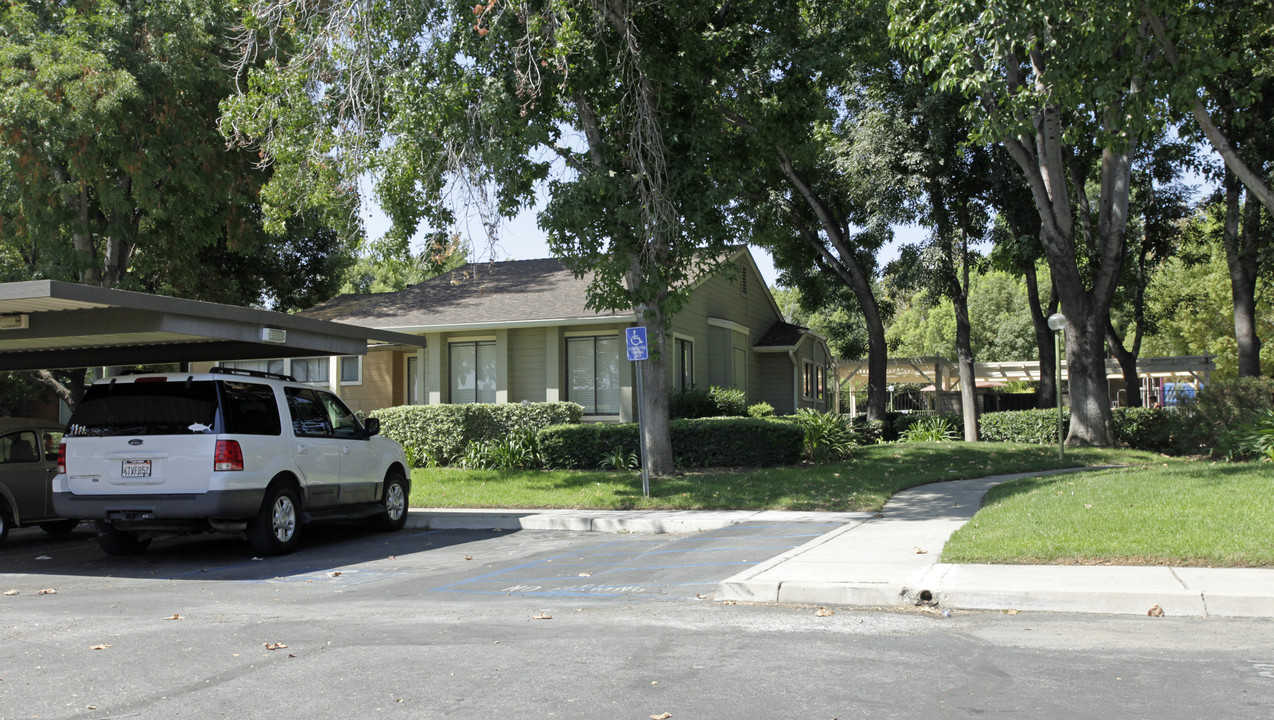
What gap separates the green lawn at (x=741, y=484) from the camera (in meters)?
13.7

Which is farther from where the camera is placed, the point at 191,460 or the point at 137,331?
→ the point at 137,331

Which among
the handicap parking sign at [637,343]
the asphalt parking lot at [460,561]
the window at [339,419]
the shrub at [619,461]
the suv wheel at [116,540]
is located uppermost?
the handicap parking sign at [637,343]

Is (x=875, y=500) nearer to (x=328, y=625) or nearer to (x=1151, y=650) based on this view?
(x=1151, y=650)

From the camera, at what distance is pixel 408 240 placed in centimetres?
1493

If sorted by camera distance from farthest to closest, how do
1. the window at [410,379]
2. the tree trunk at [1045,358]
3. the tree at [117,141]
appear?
the tree trunk at [1045,358] < the window at [410,379] < the tree at [117,141]

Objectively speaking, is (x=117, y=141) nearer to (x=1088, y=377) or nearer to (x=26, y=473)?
(x=26, y=473)

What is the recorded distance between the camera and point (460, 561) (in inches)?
397

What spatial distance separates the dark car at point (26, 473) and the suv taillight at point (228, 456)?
341cm

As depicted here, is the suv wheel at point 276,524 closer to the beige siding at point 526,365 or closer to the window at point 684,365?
the beige siding at point 526,365

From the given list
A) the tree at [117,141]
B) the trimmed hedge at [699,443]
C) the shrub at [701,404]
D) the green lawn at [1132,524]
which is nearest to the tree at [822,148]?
the trimmed hedge at [699,443]

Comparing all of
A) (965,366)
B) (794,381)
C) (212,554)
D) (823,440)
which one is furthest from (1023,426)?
(212,554)

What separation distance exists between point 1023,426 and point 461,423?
14.5m

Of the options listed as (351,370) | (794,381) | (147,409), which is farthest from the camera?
(794,381)

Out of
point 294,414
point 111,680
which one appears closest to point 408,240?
point 294,414
